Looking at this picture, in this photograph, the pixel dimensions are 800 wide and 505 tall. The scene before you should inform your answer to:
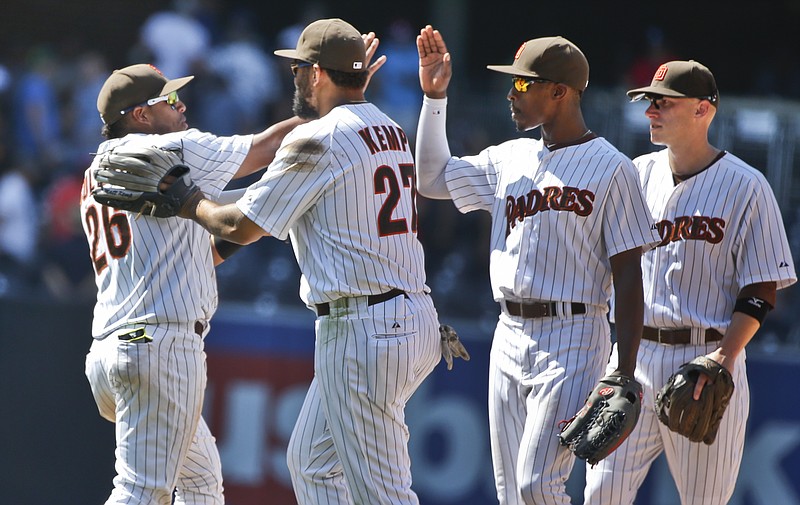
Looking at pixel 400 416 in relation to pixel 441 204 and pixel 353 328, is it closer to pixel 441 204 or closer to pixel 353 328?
pixel 353 328

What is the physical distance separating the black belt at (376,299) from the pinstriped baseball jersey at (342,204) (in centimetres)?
2

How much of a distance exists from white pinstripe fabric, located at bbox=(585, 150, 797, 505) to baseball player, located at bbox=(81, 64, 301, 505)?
169cm

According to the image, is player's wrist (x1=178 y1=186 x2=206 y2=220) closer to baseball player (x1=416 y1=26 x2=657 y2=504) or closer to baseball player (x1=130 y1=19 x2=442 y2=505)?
baseball player (x1=130 y1=19 x2=442 y2=505)

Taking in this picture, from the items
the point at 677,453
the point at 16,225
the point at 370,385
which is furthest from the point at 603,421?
the point at 16,225

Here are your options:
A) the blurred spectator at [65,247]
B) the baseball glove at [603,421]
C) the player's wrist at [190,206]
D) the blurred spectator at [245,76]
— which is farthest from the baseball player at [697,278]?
the blurred spectator at [245,76]

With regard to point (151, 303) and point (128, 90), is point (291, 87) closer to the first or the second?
point (128, 90)

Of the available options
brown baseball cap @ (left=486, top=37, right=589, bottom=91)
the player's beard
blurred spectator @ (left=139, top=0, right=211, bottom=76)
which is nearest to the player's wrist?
the player's beard

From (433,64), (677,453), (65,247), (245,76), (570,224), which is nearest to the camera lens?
(570,224)

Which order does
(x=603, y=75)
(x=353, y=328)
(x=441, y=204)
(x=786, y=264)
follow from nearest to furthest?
(x=353, y=328) < (x=786, y=264) < (x=441, y=204) < (x=603, y=75)

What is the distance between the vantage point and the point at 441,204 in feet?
28.8

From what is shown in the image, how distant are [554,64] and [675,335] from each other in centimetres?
121

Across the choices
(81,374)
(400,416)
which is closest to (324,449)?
(400,416)

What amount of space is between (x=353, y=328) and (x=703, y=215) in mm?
1525

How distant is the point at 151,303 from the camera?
4.80 meters
